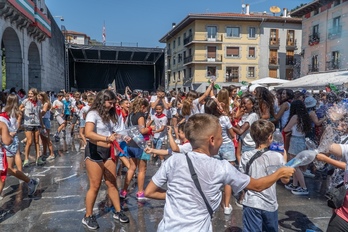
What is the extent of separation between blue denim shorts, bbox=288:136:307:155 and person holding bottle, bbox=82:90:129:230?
3190 millimetres

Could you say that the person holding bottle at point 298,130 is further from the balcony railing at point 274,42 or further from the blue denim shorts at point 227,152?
the balcony railing at point 274,42

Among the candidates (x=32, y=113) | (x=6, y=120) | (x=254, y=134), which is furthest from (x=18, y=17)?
(x=254, y=134)

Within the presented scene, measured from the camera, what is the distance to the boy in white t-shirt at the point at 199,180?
6.15ft

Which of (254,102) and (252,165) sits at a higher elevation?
(254,102)

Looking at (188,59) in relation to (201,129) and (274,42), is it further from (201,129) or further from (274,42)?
(201,129)

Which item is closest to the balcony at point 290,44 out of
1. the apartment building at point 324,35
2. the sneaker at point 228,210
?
the apartment building at point 324,35

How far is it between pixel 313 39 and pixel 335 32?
2.50m

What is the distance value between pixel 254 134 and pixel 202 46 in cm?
3713

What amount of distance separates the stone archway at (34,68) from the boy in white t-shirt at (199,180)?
19501 mm

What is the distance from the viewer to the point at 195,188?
1.86 m

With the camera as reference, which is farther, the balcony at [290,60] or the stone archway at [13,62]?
the balcony at [290,60]

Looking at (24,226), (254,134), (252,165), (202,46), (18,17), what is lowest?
(24,226)

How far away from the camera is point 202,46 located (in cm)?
3884

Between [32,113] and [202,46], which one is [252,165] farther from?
[202,46]
